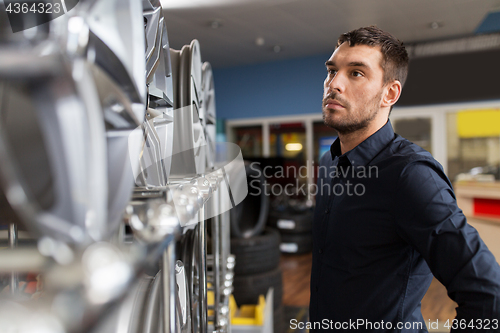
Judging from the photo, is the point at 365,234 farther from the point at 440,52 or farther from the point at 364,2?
the point at 440,52

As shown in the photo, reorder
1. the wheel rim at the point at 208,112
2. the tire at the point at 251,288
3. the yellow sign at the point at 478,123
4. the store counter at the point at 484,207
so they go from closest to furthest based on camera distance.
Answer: the wheel rim at the point at 208,112
the tire at the point at 251,288
the store counter at the point at 484,207
the yellow sign at the point at 478,123

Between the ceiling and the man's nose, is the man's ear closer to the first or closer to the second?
the man's nose

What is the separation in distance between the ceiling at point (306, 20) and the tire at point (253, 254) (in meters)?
2.07

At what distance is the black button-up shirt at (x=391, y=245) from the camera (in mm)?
737

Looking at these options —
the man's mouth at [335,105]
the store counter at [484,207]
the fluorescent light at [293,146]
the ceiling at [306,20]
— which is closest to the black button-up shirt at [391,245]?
the man's mouth at [335,105]

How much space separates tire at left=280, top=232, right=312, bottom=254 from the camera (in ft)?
16.7

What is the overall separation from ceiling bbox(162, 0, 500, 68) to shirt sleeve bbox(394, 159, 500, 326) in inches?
117

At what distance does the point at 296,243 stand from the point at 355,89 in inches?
167

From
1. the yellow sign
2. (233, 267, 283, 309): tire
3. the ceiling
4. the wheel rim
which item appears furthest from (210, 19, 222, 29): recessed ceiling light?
the yellow sign

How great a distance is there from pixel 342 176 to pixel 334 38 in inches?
172

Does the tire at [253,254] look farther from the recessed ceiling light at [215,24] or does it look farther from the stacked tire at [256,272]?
the recessed ceiling light at [215,24]

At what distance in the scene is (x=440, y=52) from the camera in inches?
198

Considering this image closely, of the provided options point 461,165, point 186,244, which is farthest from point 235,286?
point 461,165

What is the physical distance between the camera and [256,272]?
253 cm
